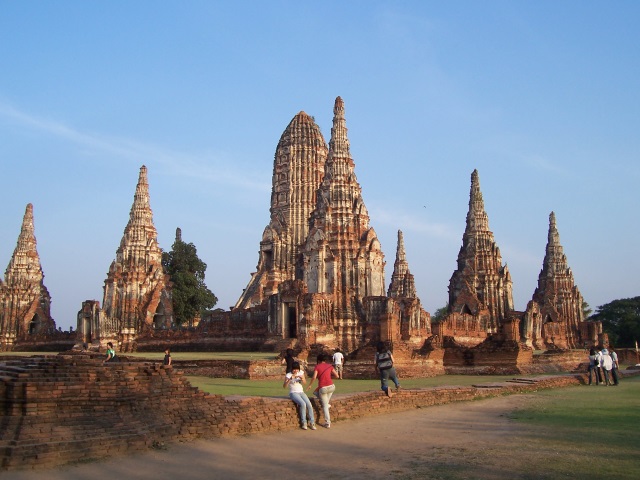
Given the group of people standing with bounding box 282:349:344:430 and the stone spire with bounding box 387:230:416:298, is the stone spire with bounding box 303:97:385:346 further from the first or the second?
the stone spire with bounding box 387:230:416:298

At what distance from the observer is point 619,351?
33.9 m

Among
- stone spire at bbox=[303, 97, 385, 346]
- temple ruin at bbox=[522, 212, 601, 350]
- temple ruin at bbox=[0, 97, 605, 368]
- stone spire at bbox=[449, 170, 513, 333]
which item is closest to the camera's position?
temple ruin at bbox=[0, 97, 605, 368]

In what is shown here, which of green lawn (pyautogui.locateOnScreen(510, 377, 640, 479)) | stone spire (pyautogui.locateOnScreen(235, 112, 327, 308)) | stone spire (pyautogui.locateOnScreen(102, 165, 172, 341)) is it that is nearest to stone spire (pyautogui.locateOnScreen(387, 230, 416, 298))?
stone spire (pyautogui.locateOnScreen(235, 112, 327, 308))

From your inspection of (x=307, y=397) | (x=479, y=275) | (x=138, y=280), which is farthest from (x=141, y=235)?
(x=307, y=397)

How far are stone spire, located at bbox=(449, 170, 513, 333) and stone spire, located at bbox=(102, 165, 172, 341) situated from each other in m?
19.1

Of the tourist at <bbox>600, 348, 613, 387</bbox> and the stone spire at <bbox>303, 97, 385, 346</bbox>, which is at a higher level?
the stone spire at <bbox>303, 97, 385, 346</bbox>

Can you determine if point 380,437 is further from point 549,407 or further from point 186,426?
point 549,407

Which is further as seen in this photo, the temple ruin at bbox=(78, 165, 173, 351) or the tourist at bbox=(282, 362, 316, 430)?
the temple ruin at bbox=(78, 165, 173, 351)

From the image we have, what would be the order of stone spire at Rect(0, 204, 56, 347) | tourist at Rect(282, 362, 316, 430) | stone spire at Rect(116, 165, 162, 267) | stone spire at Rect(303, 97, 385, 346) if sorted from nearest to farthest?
tourist at Rect(282, 362, 316, 430) → stone spire at Rect(303, 97, 385, 346) → stone spire at Rect(116, 165, 162, 267) → stone spire at Rect(0, 204, 56, 347)

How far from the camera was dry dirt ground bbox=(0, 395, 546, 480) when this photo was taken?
7.20m

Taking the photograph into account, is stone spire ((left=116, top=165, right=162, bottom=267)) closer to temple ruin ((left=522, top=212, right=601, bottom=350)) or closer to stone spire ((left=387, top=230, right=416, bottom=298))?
stone spire ((left=387, top=230, right=416, bottom=298))

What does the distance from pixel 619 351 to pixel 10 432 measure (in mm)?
32491

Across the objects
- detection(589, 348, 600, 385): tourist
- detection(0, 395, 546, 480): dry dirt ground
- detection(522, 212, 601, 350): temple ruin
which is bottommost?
detection(0, 395, 546, 480): dry dirt ground

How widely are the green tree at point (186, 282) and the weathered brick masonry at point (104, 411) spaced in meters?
36.6
